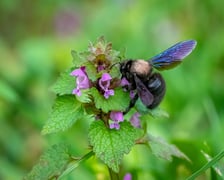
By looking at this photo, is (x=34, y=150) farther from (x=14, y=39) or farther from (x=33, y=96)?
(x=14, y=39)

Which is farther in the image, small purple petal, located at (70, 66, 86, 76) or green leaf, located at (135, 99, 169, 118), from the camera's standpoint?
green leaf, located at (135, 99, 169, 118)

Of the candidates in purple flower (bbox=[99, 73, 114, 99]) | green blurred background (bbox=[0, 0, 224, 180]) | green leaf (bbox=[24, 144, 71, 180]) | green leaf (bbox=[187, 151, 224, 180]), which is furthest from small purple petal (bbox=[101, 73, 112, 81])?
green blurred background (bbox=[0, 0, 224, 180])

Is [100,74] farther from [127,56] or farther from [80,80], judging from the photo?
[127,56]

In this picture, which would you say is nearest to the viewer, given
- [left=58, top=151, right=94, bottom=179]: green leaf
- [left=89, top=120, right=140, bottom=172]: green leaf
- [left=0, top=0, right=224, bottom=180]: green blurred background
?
[left=89, top=120, right=140, bottom=172]: green leaf

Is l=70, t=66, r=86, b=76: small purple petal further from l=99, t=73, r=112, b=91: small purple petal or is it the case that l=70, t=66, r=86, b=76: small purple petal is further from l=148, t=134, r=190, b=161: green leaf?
l=148, t=134, r=190, b=161: green leaf

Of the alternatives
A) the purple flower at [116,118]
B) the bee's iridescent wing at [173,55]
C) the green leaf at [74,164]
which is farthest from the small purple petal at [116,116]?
the bee's iridescent wing at [173,55]

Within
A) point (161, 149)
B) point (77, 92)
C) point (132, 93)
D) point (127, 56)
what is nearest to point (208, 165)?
point (161, 149)
